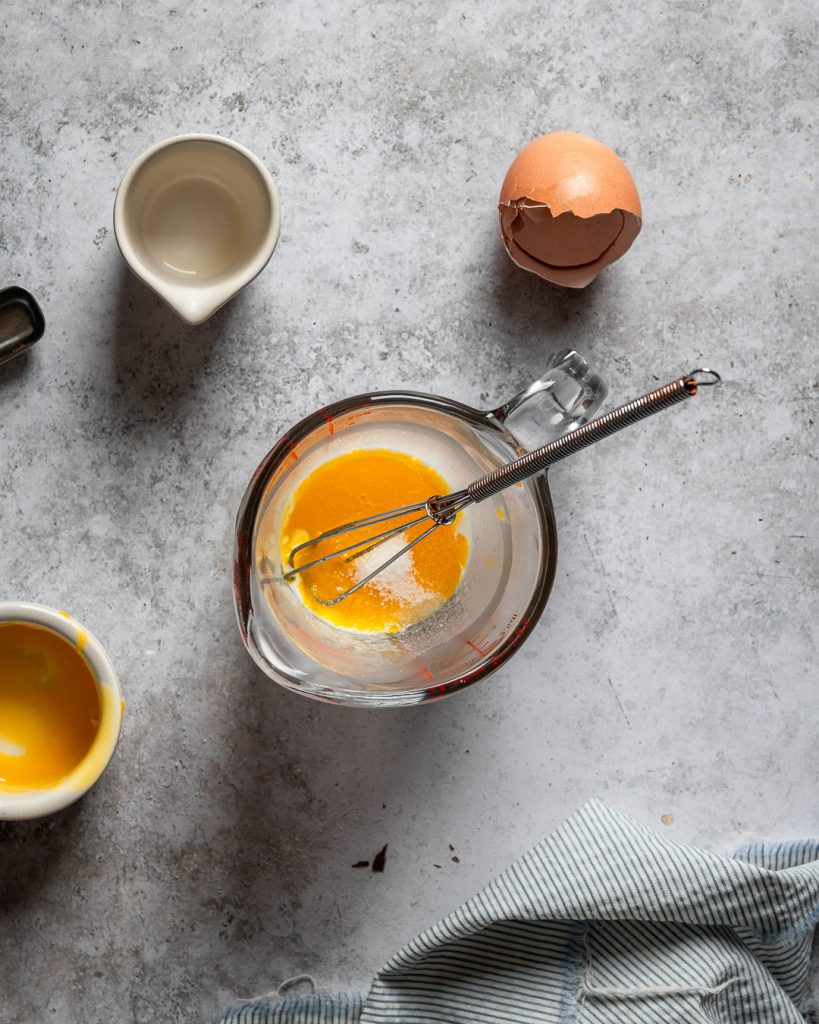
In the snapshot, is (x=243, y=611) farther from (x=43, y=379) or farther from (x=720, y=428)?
(x=720, y=428)

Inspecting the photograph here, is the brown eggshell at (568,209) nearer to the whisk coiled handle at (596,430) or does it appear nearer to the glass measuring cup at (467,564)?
the glass measuring cup at (467,564)

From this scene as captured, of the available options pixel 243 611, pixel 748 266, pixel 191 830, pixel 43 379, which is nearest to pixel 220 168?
pixel 43 379

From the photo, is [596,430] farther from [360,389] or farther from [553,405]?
[360,389]

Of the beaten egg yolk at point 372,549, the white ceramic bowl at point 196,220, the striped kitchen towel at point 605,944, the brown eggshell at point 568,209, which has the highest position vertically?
the brown eggshell at point 568,209

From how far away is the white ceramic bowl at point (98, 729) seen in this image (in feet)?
2.84

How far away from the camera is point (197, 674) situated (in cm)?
98

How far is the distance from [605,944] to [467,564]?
0.41m

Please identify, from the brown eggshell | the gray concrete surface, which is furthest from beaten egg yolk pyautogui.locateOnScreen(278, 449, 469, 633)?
the brown eggshell

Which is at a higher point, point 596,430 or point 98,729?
point 596,430

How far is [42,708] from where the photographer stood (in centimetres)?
93

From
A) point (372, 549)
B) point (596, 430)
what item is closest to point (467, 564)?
point (372, 549)

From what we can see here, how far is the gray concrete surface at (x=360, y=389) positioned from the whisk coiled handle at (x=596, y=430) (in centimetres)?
29

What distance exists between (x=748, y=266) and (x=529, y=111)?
0.91 ft

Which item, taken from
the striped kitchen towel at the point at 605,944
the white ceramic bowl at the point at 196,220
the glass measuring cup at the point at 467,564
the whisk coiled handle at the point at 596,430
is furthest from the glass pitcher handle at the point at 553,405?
the striped kitchen towel at the point at 605,944
